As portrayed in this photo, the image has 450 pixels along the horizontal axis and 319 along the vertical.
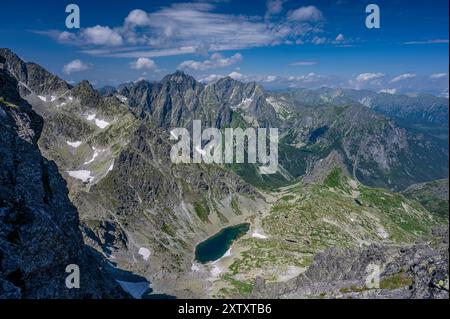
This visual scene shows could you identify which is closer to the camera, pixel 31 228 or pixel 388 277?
pixel 31 228

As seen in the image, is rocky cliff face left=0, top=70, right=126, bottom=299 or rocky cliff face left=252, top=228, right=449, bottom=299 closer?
rocky cliff face left=0, top=70, right=126, bottom=299

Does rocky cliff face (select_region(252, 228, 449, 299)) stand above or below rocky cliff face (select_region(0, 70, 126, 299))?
below

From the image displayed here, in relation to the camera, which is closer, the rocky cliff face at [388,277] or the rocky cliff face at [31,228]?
the rocky cliff face at [31,228]

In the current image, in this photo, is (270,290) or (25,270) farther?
(270,290)

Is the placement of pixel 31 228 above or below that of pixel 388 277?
above

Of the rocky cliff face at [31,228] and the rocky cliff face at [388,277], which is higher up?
the rocky cliff face at [31,228]
